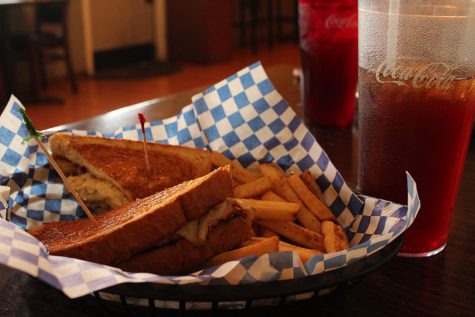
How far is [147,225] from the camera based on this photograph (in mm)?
792

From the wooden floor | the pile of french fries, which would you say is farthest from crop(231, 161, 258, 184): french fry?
the wooden floor

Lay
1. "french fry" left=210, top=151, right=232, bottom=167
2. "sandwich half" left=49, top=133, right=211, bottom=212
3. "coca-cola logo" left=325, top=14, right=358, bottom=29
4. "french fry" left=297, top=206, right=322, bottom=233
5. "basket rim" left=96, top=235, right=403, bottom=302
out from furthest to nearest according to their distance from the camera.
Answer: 1. "coca-cola logo" left=325, top=14, right=358, bottom=29
2. "french fry" left=210, top=151, right=232, bottom=167
3. "sandwich half" left=49, top=133, right=211, bottom=212
4. "french fry" left=297, top=206, right=322, bottom=233
5. "basket rim" left=96, top=235, right=403, bottom=302

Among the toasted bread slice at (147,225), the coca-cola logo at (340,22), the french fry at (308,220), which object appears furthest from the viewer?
the coca-cola logo at (340,22)

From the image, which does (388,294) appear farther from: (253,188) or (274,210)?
(253,188)

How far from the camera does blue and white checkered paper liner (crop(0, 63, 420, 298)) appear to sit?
2.28 ft

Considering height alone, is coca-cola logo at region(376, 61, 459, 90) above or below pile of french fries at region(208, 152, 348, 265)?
above

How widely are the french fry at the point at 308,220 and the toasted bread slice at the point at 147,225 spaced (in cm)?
20

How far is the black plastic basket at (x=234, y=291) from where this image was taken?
2.20ft

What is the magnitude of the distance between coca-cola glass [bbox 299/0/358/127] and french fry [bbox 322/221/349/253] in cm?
73

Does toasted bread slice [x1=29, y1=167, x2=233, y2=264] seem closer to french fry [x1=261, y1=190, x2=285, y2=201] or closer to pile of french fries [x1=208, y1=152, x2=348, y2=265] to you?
A: pile of french fries [x1=208, y1=152, x2=348, y2=265]

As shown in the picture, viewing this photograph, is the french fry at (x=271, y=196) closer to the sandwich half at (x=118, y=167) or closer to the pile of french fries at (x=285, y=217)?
the pile of french fries at (x=285, y=217)

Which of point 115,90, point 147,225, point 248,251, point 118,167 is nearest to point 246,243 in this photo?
point 248,251

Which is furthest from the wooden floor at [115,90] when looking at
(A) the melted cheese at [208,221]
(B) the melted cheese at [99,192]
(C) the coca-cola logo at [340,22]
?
(A) the melted cheese at [208,221]

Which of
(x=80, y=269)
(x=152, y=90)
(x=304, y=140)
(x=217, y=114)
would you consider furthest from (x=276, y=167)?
(x=152, y=90)
